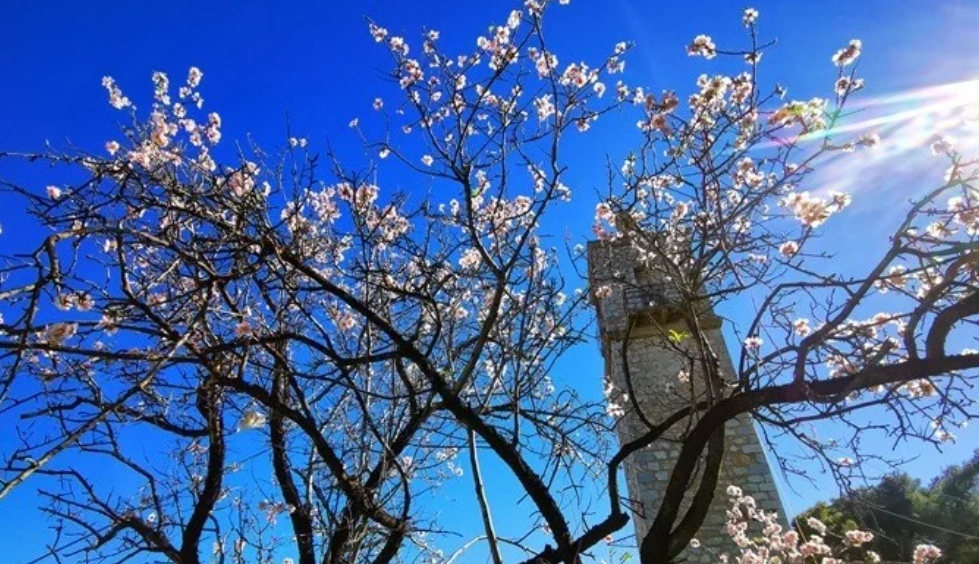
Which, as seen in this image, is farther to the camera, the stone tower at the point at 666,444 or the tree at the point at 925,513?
the tree at the point at 925,513

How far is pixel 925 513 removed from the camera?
15172mm

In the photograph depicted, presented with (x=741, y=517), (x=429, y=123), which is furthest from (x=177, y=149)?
(x=741, y=517)

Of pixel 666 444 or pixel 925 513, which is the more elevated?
pixel 666 444

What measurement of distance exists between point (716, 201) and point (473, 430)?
2035 millimetres

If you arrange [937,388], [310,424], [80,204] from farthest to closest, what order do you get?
[310,424] → [937,388] → [80,204]

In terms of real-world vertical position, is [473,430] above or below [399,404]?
below

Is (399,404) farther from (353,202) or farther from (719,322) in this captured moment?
(719,322)

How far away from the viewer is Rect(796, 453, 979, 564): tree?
1278 cm

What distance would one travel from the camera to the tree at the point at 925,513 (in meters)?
12.8

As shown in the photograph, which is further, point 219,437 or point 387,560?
point 219,437

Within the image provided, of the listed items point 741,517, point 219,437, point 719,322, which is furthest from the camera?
point 719,322

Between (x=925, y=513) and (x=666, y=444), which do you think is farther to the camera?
(x=925, y=513)

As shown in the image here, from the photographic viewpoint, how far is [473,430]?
318 centimetres

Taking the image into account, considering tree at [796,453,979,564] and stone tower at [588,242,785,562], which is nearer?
stone tower at [588,242,785,562]
